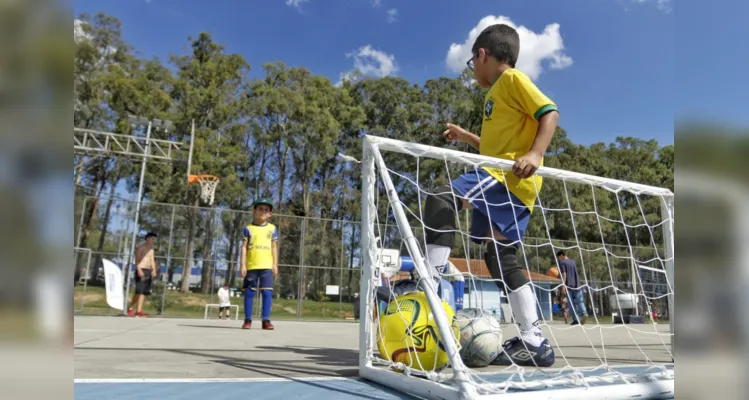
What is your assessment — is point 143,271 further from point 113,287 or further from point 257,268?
point 257,268

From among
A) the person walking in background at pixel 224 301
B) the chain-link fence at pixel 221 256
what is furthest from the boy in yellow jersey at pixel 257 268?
the person walking in background at pixel 224 301

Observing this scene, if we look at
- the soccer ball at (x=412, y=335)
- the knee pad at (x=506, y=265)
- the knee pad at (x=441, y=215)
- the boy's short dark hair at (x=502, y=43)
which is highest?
the boy's short dark hair at (x=502, y=43)

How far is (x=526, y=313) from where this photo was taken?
2.72 metres

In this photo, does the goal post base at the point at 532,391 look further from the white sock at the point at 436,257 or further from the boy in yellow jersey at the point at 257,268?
the boy in yellow jersey at the point at 257,268

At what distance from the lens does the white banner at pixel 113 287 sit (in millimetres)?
10234

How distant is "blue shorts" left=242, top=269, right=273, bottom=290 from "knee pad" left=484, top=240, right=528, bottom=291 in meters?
3.55

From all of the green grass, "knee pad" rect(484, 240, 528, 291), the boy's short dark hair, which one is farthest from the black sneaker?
the green grass

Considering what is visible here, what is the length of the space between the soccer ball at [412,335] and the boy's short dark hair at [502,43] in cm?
169

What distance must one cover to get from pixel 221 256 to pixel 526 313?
12.2 m

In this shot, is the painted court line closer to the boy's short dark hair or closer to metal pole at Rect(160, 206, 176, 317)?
the boy's short dark hair

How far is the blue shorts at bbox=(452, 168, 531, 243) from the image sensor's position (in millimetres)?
2820
